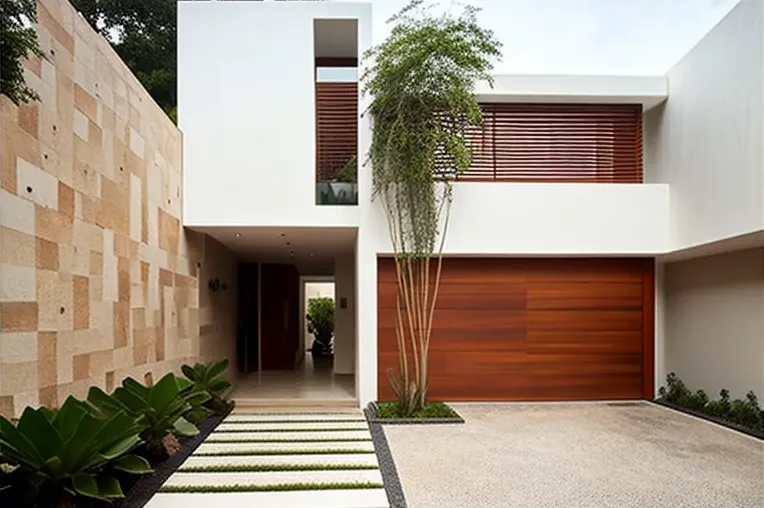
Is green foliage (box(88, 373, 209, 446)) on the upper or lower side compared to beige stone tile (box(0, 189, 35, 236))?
lower

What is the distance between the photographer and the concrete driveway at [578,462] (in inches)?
169

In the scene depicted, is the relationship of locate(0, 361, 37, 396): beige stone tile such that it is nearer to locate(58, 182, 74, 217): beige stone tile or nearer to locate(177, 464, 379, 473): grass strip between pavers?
locate(58, 182, 74, 217): beige stone tile

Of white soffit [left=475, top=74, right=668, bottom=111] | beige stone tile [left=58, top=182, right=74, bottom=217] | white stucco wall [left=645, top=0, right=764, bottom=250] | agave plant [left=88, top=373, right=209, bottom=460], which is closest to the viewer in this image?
beige stone tile [left=58, top=182, right=74, bottom=217]

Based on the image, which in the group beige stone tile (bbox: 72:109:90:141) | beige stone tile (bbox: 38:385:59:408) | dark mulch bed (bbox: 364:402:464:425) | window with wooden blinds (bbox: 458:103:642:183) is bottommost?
dark mulch bed (bbox: 364:402:464:425)

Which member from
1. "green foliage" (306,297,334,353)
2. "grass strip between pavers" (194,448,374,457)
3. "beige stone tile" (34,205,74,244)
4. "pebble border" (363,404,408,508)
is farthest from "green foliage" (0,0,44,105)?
"green foliage" (306,297,334,353)

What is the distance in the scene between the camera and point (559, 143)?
27.7ft

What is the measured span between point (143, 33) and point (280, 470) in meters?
12.3

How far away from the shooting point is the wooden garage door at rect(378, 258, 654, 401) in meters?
8.38

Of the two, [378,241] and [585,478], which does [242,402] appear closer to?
[378,241]

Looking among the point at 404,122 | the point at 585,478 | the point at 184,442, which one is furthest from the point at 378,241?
the point at 585,478

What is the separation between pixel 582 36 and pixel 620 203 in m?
3.28

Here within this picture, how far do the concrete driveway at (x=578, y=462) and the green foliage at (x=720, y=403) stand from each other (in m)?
0.34

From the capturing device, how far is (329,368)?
1294 cm

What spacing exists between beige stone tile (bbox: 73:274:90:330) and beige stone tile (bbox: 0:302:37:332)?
0.60 meters
